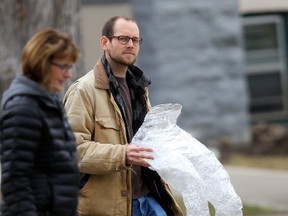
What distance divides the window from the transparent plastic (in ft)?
38.1

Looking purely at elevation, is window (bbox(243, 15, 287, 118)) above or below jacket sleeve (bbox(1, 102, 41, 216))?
below

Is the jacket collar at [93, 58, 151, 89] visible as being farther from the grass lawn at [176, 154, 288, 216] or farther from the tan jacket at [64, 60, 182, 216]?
the grass lawn at [176, 154, 288, 216]

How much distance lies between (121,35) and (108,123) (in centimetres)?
54

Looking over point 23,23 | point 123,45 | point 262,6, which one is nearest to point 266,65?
point 262,6

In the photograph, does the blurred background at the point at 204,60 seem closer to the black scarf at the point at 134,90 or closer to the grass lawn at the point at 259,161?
the grass lawn at the point at 259,161

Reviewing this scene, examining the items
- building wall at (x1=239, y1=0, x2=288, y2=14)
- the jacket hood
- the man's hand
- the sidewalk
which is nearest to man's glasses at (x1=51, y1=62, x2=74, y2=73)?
the jacket hood

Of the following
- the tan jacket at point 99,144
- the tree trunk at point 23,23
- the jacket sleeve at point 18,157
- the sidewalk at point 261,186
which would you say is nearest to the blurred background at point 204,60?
the sidewalk at point 261,186

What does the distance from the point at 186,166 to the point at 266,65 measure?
12.0 metres

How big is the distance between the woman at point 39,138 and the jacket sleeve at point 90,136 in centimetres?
88

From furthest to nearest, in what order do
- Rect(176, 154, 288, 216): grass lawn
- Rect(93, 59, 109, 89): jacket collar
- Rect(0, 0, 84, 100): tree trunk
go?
Rect(176, 154, 288, 216): grass lawn < Rect(0, 0, 84, 100): tree trunk < Rect(93, 59, 109, 89): jacket collar

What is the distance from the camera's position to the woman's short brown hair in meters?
4.73

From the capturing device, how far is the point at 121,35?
5.99 meters

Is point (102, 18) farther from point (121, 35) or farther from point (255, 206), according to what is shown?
point (121, 35)

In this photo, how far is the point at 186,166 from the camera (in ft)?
19.3
